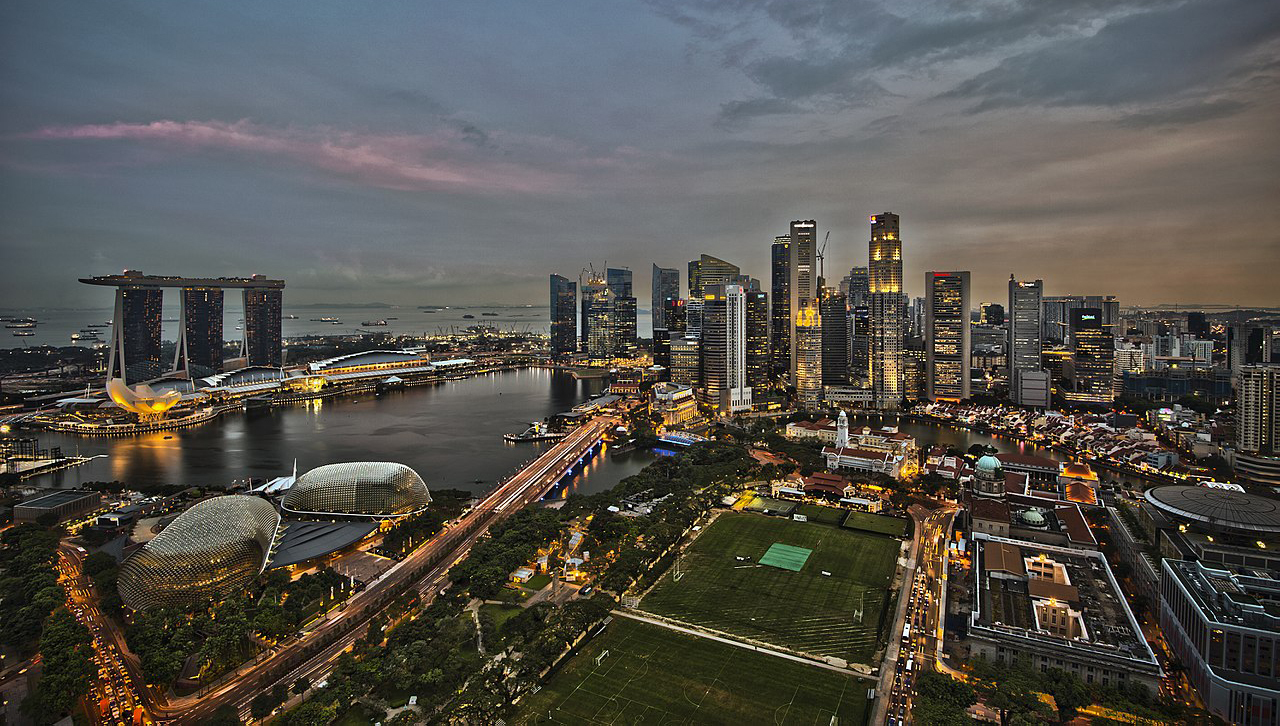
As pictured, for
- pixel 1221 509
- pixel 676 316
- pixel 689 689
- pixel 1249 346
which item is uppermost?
pixel 676 316

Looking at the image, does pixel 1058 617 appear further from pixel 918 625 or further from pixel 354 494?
pixel 354 494

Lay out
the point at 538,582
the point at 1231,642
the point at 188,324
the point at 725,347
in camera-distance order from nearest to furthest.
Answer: the point at 1231,642, the point at 538,582, the point at 725,347, the point at 188,324

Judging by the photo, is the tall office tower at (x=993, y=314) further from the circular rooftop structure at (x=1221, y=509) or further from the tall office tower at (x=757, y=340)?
the circular rooftop structure at (x=1221, y=509)

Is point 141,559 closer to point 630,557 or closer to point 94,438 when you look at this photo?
point 630,557

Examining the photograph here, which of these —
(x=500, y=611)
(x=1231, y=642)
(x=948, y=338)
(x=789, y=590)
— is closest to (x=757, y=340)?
(x=948, y=338)

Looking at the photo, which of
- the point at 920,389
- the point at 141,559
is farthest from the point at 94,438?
the point at 920,389

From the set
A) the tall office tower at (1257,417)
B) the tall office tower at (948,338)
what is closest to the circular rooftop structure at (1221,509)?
the tall office tower at (1257,417)
